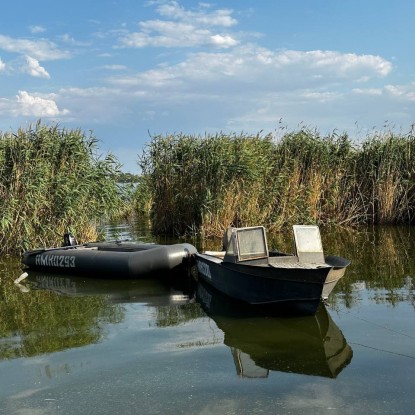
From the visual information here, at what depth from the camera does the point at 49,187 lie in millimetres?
10852

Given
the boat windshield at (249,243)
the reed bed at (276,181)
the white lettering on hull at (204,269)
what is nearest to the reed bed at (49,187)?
the reed bed at (276,181)

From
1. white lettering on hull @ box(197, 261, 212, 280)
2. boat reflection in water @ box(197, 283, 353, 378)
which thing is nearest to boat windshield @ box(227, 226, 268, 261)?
boat reflection in water @ box(197, 283, 353, 378)

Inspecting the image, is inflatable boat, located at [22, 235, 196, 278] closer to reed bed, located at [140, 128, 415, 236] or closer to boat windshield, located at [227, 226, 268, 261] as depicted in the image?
boat windshield, located at [227, 226, 268, 261]

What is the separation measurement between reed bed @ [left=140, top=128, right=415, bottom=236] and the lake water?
18.9 feet

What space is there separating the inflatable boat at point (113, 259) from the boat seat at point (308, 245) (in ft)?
7.87

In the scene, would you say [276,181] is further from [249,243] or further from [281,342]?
[281,342]

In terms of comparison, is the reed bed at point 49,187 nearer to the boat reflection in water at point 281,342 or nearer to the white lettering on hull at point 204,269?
the white lettering on hull at point 204,269

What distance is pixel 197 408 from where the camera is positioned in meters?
3.68

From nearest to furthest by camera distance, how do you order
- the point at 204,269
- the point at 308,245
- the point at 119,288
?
the point at 308,245 → the point at 204,269 → the point at 119,288

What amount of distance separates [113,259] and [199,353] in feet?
13.2

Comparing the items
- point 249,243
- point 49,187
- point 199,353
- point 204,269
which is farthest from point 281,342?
point 49,187

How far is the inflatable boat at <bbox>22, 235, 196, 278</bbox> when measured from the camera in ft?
27.6

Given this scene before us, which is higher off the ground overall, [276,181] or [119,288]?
[276,181]

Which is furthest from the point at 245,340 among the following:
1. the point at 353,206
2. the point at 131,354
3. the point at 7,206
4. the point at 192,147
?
the point at 353,206
